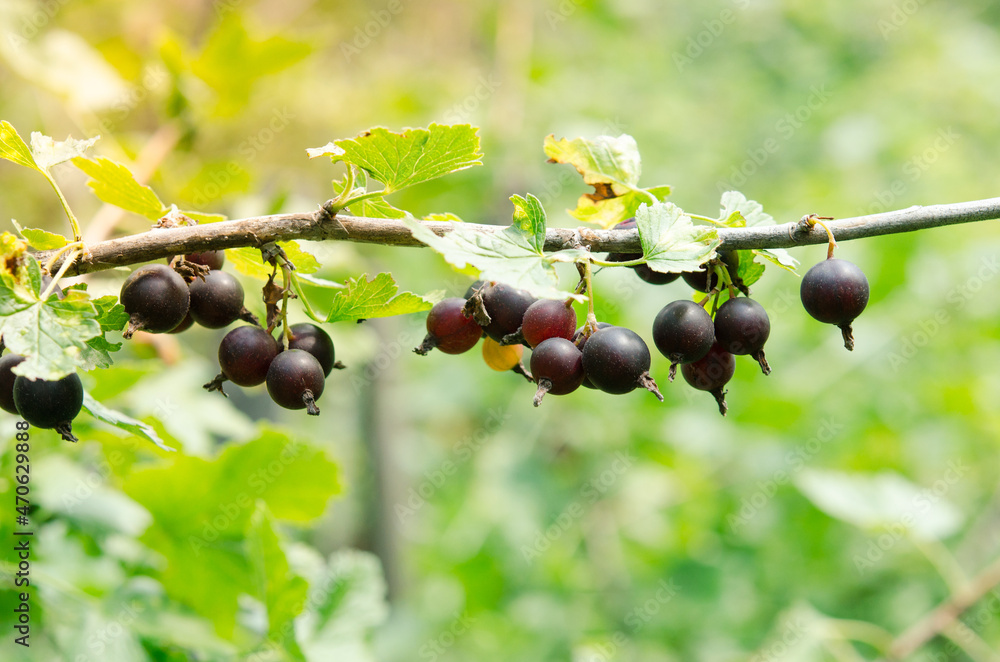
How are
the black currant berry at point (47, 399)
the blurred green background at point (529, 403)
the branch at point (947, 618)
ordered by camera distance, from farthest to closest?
the branch at point (947, 618)
the blurred green background at point (529, 403)
the black currant berry at point (47, 399)

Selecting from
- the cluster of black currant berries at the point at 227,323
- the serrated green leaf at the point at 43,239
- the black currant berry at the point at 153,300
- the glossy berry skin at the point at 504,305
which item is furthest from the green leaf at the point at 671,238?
the serrated green leaf at the point at 43,239

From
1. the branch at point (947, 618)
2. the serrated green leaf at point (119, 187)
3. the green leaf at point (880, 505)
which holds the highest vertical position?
the serrated green leaf at point (119, 187)

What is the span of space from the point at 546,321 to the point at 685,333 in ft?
0.45

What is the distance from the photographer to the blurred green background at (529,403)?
4.18 ft

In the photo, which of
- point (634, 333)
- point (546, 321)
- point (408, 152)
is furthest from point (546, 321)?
point (408, 152)

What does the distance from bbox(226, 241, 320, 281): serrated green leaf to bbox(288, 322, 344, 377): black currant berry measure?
0.21ft

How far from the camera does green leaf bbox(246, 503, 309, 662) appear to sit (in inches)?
42.3

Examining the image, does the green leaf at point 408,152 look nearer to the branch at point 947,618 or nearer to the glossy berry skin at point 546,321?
the glossy berry skin at point 546,321

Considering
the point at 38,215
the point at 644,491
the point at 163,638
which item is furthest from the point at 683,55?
the point at 163,638

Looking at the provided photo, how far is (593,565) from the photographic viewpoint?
2.62 m

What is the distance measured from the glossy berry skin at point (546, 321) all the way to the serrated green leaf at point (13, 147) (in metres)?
0.52

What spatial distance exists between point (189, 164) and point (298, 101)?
90 centimetres

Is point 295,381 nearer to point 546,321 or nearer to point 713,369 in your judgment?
point 546,321

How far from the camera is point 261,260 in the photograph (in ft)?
2.93
